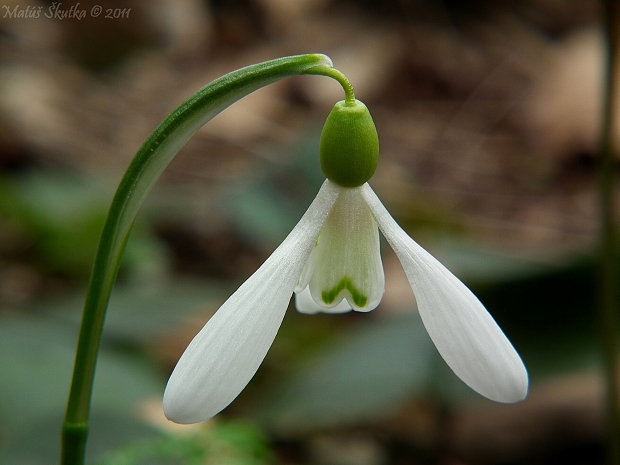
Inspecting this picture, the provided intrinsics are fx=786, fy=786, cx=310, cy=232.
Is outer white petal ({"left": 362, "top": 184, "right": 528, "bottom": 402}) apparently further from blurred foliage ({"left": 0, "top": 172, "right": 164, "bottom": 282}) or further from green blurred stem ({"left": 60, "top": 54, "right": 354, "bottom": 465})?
blurred foliage ({"left": 0, "top": 172, "right": 164, "bottom": 282})

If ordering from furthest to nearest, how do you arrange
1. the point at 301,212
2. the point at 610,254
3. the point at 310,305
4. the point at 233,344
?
1. the point at 301,212
2. the point at 610,254
3. the point at 310,305
4. the point at 233,344

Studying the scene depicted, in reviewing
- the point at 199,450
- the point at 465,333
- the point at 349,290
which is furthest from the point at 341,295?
the point at 199,450

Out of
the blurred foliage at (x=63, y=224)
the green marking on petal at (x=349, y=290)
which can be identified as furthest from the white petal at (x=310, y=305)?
the blurred foliage at (x=63, y=224)

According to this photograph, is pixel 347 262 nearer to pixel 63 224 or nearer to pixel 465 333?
pixel 465 333

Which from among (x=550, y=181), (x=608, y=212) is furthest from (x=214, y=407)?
(x=550, y=181)

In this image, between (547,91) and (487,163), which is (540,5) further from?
(487,163)

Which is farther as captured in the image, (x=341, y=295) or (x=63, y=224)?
(x=63, y=224)

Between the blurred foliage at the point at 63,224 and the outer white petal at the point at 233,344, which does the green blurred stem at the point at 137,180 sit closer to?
the outer white petal at the point at 233,344
